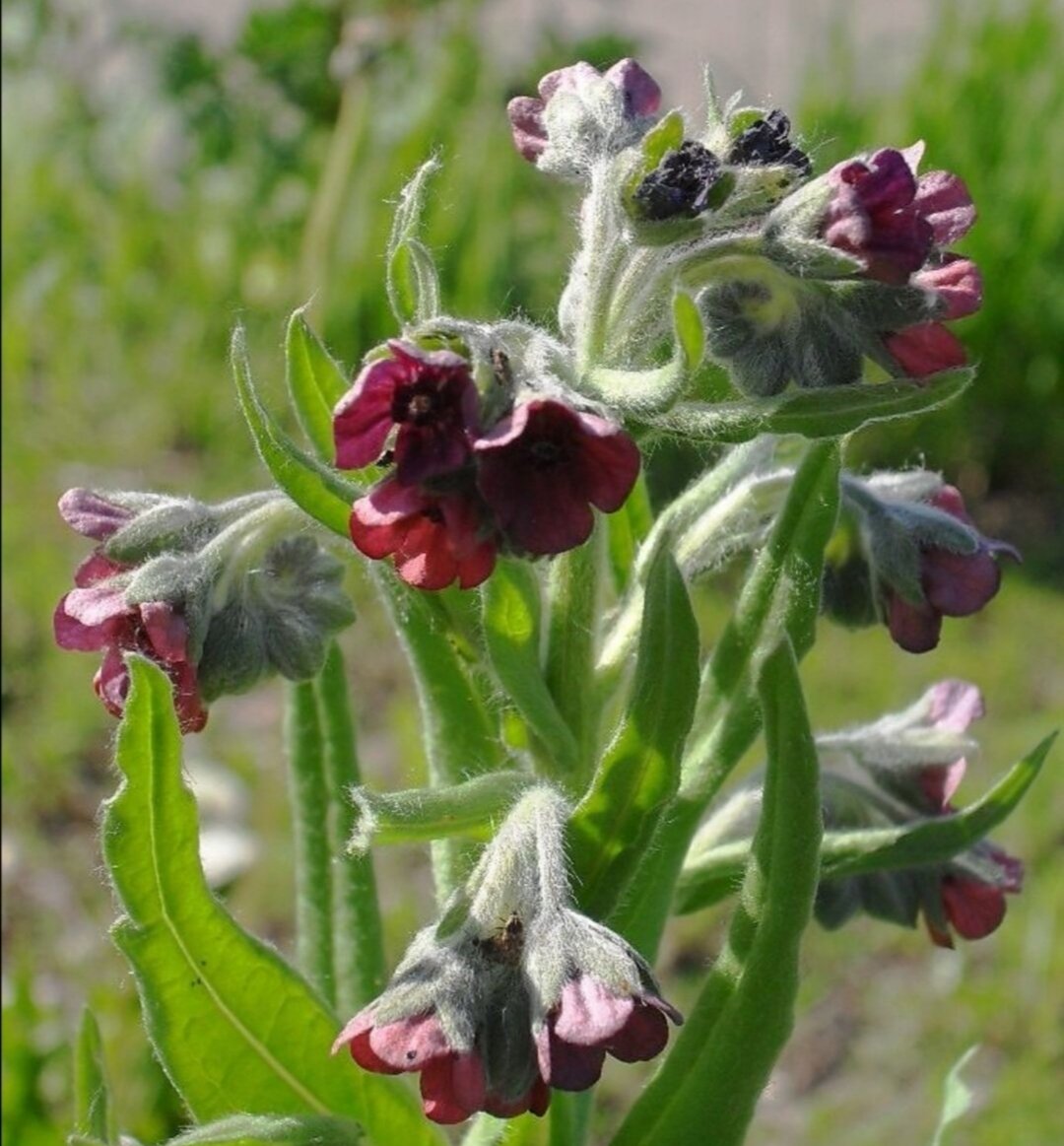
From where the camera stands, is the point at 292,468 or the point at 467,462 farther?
the point at 292,468

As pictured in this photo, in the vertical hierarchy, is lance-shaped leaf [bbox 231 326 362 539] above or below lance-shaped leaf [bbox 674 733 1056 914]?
above

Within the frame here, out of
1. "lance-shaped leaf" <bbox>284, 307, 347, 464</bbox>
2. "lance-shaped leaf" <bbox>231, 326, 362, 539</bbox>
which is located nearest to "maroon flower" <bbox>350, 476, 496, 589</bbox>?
"lance-shaped leaf" <bbox>231, 326, 362, 539</bbox>

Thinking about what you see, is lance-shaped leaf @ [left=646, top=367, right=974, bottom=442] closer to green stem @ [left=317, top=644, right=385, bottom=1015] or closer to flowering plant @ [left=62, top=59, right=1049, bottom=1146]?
flowering plant @ [left=62, top=59, right=1049, bottom=1146]

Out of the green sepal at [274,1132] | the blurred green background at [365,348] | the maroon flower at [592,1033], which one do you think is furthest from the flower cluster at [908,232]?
the blurred green background at [365,348]

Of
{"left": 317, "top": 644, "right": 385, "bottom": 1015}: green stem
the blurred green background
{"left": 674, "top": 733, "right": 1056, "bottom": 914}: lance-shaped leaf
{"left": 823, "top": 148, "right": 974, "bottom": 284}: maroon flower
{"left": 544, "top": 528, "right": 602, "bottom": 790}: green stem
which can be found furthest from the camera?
the blurred green background

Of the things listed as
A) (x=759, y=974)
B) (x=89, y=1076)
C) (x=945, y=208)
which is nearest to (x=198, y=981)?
(x=89, y=1076)

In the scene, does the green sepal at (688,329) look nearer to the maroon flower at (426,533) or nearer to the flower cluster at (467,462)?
the flower cluster at (467,462)

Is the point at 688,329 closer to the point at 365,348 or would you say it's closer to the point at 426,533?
the point at 426,533
